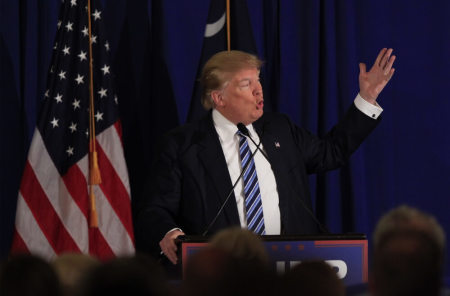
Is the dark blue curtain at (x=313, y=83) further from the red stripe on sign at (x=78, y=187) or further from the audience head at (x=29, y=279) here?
the audience head at (x=29, y=279)

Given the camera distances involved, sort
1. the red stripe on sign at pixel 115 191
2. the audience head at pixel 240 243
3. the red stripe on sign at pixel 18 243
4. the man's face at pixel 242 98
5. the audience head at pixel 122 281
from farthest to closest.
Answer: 1. the red stripe on sign at pixel 115 191
2. the red stripe on sign at pixel 18 243
3. the man's face at pixel 242 98
4. the audience head at pixel 240 243
5. the audience head at pixel 122 281

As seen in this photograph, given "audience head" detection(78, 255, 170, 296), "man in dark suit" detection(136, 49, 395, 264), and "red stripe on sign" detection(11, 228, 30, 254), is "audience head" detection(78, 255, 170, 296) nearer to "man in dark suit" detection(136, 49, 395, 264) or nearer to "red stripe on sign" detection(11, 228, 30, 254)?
"man in dark suit" detection(136, 49, 395, 264)

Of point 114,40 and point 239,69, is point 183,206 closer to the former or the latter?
point 239,69

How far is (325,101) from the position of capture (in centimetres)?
494

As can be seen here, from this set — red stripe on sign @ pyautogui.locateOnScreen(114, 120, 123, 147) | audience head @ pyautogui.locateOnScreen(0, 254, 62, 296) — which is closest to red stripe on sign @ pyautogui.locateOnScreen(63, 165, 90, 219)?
red stripe on sign @ pyautogui.locateOnScreen(114, 120, 123, 147)

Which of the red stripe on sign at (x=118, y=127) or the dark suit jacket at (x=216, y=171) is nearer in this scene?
the dark suit jacket at (x=216, y=171)

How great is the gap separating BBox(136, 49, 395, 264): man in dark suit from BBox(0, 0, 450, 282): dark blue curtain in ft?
2.95

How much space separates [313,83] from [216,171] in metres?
1.42

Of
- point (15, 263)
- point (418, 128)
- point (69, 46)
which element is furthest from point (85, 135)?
point (15, 263)

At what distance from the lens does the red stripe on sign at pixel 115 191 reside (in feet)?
15.0

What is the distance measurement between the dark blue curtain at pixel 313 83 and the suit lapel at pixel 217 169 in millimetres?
1104

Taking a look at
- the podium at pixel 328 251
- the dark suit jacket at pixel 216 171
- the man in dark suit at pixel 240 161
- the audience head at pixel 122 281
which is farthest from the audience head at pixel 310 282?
the dark suit jacket at pixel 216 171

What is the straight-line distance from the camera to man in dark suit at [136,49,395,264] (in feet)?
12.1

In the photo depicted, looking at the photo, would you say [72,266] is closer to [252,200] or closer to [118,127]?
[252,200]
